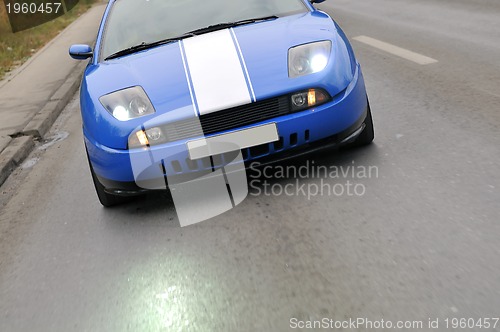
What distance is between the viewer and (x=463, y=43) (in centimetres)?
739

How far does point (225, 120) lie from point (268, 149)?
0.30m

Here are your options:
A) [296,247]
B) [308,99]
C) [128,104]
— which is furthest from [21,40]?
[296,247]

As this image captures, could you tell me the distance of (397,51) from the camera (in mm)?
7520

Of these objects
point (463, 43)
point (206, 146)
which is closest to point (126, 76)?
point (206, 146)

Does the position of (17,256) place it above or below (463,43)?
above

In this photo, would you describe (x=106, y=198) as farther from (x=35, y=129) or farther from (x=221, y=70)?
(x=35, y=129)

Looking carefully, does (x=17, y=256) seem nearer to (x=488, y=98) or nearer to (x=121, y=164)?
(x=121, y=164)

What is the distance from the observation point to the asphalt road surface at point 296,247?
2361 mm

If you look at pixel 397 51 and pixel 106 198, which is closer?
pixel 106 198

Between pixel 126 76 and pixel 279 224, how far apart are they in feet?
4.61

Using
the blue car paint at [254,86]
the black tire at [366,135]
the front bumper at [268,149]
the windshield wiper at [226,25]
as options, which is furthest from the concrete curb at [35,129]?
the black tire at [366,135]

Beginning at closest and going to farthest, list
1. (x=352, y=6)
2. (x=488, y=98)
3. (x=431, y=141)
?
(x=431, y=141) → (x=488, y=98) → (x=352, y=6)

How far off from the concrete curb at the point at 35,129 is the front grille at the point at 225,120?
2.66m

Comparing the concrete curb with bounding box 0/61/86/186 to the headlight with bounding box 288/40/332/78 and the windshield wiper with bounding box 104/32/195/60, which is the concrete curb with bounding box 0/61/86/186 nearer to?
the windshield wiper with bounding box 104/32/195/60
